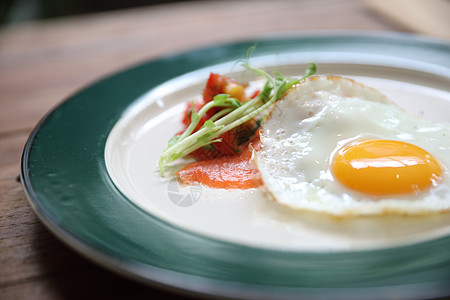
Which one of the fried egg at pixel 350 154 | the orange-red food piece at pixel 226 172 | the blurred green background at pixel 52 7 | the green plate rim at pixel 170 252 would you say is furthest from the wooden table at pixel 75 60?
the blurred green background at pixel 52 7

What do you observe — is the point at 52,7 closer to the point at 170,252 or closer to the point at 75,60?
the point at 75,60

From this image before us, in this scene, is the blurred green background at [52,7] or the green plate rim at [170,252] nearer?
the green plate rim at [170,252]

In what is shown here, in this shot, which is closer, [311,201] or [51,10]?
[311,201]

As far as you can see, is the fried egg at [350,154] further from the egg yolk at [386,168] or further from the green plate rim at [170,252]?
the green plate rim at [170,252]

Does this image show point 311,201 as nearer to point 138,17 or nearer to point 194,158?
point 194,158

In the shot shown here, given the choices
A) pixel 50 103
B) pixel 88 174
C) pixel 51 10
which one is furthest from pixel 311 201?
pixel 51 10

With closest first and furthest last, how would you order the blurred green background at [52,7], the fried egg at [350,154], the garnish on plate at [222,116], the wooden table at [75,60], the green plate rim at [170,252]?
the green plate rim at [170,252], the wooden table at [75,60], the fried egg at [350,154], the garnish on plate at [222,116], the blurred green background at [52,7]
